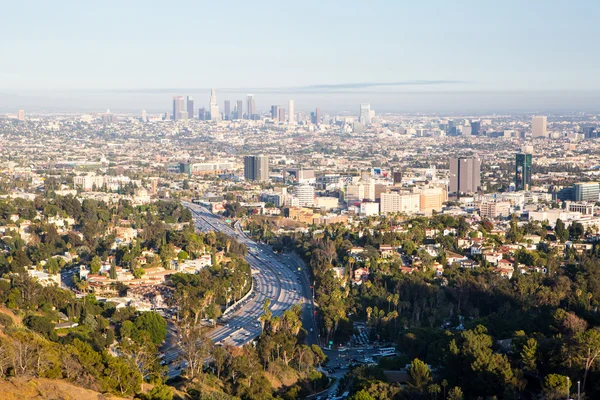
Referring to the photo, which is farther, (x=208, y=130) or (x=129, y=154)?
(x=208, y=130)

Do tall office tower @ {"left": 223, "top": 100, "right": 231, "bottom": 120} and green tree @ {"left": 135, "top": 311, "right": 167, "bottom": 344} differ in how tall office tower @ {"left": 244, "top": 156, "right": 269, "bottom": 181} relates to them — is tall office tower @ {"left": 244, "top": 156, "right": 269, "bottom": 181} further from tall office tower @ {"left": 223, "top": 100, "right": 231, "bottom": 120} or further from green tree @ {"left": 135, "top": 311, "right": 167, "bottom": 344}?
tall office tower @ {"left": 223, "top": 100, "right": 231, "bottom": 120}

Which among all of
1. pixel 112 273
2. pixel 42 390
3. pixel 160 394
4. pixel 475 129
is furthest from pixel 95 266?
pixel 475 129

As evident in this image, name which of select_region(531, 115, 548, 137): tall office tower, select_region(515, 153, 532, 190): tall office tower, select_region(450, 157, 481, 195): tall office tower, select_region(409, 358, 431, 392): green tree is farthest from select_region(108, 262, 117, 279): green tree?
select_region(531, 115, 548, 137): tall office tower

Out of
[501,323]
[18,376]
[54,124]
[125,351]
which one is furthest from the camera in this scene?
[54,124]

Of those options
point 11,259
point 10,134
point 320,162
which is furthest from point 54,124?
point 11,259

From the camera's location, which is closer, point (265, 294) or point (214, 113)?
point (265, 294)

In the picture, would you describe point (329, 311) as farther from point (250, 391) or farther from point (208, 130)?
point (208, 130)

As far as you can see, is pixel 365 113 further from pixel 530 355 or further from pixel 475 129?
pixel 530 355
